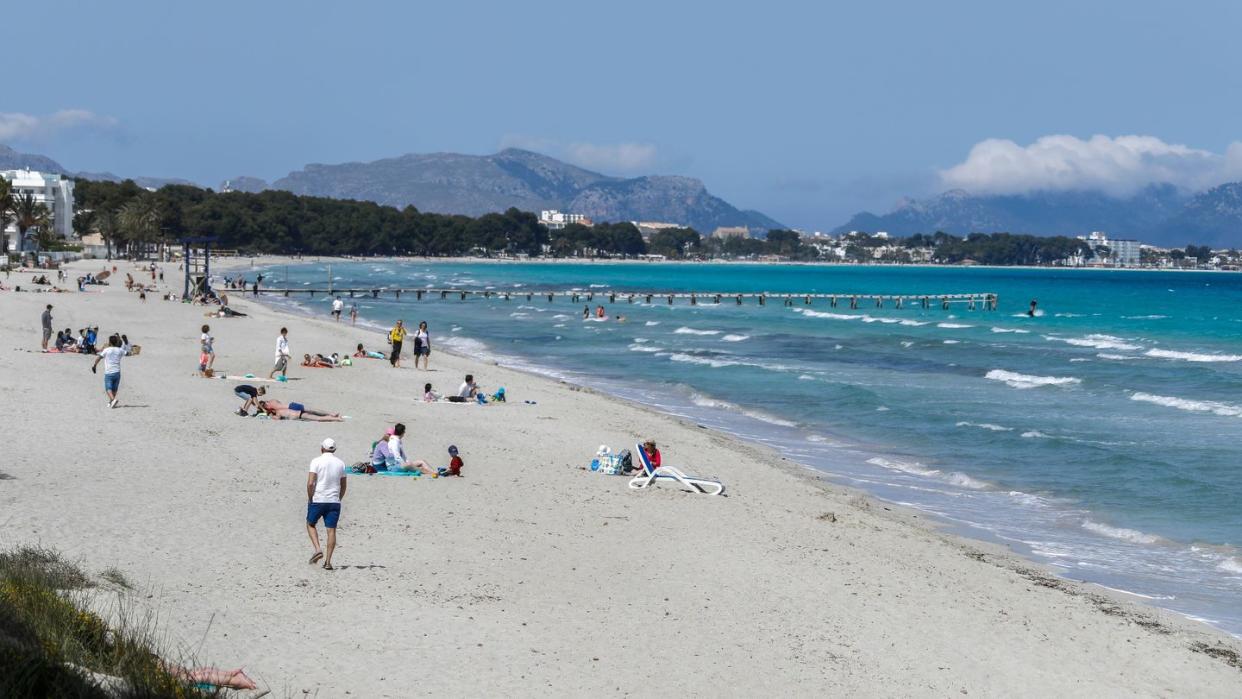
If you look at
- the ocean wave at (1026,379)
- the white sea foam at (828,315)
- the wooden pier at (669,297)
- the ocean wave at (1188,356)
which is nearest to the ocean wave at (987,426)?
the ocean wave at (1026,379)

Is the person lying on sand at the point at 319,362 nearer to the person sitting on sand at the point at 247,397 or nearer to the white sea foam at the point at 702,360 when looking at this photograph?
the person sitting on sand at the point at 247,397

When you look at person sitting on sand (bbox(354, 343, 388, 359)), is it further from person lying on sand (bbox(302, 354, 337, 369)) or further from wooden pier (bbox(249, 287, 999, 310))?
wooden pier (bbox(249, 287, 999, 310))

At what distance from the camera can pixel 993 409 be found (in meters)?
→ 28.1

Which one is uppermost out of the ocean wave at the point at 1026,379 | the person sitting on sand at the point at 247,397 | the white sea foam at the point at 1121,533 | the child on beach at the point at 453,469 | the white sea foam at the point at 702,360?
the person sitting on sand at the point at 247,397

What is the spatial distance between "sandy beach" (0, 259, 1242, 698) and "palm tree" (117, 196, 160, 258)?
97.7m

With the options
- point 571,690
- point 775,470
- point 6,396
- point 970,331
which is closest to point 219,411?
point 6,396

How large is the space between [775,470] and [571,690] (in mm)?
11127

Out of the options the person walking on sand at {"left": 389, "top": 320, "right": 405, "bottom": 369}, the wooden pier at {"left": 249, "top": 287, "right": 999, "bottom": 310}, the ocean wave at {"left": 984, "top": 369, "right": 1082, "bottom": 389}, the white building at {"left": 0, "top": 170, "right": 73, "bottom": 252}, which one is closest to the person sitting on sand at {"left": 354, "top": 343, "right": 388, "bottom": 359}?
the person walking on sand at {"left": 389, "top": 320, "right": 405, "bottom": 369}

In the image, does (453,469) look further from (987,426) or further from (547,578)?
(987,426)

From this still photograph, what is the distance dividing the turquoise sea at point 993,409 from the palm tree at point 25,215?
39.0 meters

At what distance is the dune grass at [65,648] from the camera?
5934mm

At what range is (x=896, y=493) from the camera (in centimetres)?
1847

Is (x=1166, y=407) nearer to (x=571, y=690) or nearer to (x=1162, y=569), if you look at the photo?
(x=1162, y=569)

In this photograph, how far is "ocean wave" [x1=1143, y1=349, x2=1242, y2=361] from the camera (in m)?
42.6
